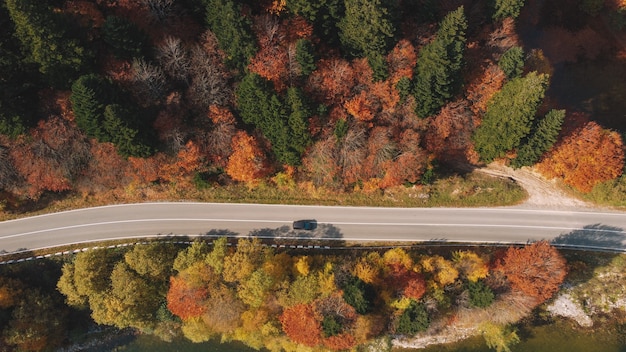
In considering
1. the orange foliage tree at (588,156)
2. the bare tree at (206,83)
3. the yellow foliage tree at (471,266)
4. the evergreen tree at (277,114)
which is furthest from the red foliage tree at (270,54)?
the orange foliage tree at (588,156)

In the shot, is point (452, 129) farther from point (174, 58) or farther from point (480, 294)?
point (174, 58)

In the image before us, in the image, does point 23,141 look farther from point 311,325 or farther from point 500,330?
point 500,330

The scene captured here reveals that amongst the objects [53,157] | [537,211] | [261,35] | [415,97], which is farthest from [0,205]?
[537,211]

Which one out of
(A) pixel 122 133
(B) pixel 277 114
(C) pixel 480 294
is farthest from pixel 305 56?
(C) pixel 480 294

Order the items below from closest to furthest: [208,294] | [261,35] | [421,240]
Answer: [261,35]
[208,294]
[421,240]

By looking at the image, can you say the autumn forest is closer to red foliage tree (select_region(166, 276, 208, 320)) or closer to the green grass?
red foliage tree (select_region(166, 276, 208, 320))

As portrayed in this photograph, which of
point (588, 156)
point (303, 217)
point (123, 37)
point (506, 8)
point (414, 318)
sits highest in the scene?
point (506, 8)
